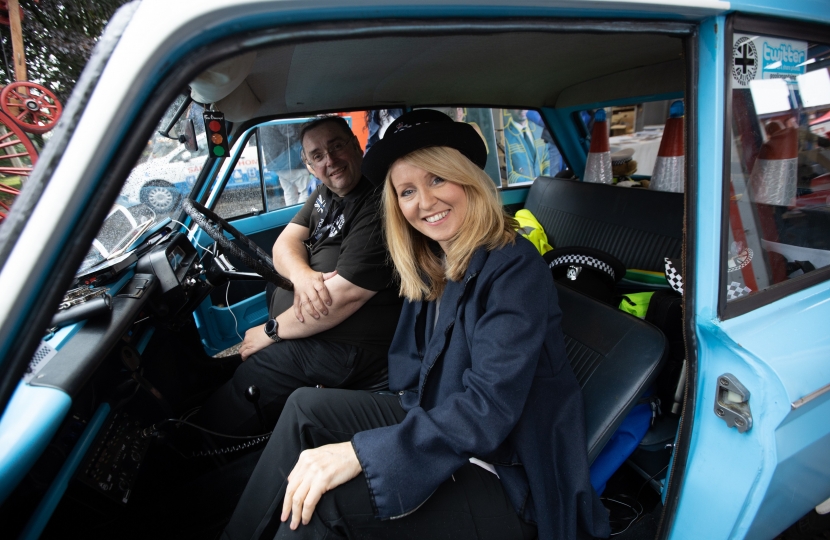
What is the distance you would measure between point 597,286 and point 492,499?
46.4 inches

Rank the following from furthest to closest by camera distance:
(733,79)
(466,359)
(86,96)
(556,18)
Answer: (466,359) < (733,79) < (556,18) < (86,96)

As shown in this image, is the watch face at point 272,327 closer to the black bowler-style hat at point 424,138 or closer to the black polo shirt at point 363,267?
the black polo shirt at point 363,267

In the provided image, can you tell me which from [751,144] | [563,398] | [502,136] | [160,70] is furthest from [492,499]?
[502,136]

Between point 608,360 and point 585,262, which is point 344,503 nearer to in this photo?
point 608,360

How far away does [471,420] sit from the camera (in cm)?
116

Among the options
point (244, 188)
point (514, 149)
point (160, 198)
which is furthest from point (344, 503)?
point (514, 149)

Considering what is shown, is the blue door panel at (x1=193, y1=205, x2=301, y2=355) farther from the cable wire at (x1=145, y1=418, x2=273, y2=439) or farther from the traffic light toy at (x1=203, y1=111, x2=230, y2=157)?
the cable wire at (x1=145, y1=418, x2=273, y2=439)

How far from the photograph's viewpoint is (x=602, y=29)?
3.01 ft

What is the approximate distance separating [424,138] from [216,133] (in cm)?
124

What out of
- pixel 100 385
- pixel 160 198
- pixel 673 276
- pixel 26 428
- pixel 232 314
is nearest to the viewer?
pixel 26 428

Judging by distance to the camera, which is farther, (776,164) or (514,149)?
(514,149)

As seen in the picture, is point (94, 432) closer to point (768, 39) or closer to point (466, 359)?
point (466, 359)

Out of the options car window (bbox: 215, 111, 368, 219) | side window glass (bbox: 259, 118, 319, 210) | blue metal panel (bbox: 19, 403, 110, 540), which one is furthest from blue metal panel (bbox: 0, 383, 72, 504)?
side window glass (bbox: 259, 118, 319, 210)

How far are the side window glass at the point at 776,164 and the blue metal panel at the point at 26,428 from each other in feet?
5.10
